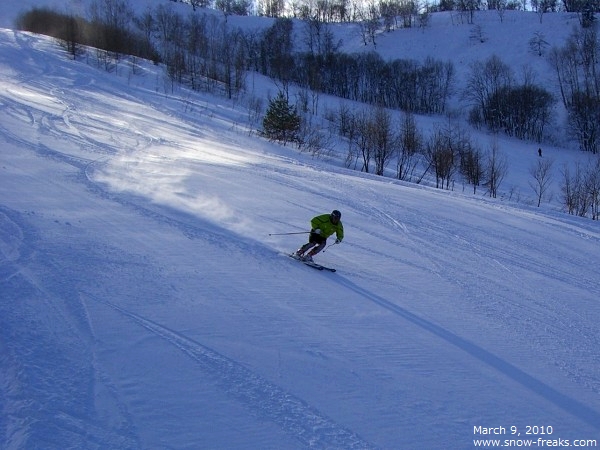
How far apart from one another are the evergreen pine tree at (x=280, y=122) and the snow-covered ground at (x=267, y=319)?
17168mm

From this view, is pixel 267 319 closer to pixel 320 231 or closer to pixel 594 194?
pixel 320 231

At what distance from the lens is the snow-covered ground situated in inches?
191

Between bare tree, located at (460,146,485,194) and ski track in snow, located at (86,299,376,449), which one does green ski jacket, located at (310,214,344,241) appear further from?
bare tree, located at (460,146,485,194)

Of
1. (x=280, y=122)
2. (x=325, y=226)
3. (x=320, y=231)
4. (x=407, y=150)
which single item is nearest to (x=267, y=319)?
(x=320, y=231)

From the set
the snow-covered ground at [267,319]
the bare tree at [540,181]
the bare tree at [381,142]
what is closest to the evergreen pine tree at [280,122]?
the bare tree at [381,142]

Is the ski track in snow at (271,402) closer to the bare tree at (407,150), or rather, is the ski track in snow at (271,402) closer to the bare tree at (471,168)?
the bare tree at (407,150)

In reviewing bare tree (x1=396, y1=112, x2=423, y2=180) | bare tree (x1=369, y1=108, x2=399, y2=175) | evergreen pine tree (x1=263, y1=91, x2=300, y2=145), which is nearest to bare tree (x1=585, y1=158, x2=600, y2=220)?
bare tree (x1=396, y1=112, x2=423, y2=180)

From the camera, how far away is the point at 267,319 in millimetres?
6957

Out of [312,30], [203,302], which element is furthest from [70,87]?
[312,30]

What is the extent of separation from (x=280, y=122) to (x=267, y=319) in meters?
26.3

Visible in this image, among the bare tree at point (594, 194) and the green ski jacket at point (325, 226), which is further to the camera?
the bare tree at point (594, 194)

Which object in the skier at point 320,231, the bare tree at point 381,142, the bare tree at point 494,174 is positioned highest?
the bare tree at point 381,142

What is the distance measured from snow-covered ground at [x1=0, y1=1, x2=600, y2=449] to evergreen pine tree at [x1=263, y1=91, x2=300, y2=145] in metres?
17.2

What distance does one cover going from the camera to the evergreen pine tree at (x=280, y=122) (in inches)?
1257
